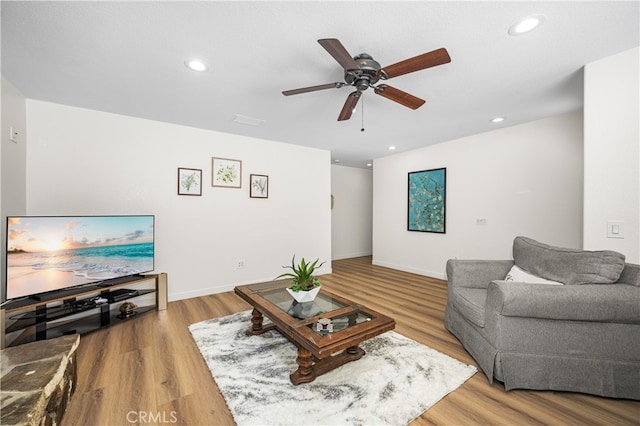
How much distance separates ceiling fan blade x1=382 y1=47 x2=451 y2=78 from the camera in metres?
1.55

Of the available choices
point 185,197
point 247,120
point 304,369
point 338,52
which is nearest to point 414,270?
point 304,369

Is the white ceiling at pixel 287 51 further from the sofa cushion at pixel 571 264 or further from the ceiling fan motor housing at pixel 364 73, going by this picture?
the sofa cushion at pixel 571 264

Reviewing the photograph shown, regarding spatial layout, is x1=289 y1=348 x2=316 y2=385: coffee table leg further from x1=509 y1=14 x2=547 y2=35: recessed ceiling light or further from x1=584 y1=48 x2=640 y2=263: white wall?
x1=509 y1=14 x2=547 y2=35: recessed ceiling light

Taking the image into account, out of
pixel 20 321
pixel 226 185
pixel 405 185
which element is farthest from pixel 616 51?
pixel 20 321

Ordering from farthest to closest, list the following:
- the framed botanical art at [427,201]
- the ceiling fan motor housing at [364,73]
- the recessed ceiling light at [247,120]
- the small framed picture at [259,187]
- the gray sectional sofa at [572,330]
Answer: the framed botanical art at [427,201]
the small framed picture at [259,187]
the recessed ceiling light at [247,120]
the ceiling fan motor housing at [364,73]
the gray sectional sofa at [572,330]

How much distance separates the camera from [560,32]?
1724 millimetres

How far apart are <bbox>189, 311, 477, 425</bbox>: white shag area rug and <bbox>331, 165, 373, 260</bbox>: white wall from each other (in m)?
4.30

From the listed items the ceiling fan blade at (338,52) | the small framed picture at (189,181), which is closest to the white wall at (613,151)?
the ceiling fan blade at (338,52)

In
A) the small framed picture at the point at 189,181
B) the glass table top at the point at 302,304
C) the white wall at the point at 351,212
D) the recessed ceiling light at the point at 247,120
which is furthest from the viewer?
the white wall at the point at 351,212

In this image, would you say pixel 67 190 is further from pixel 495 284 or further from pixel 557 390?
pixel 557 390

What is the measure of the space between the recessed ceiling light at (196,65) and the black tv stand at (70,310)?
2283 mm

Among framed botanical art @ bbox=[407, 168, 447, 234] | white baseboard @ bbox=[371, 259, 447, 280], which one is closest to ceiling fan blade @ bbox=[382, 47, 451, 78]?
framed botanical art @ bbox=[407, 168, 447, 234]

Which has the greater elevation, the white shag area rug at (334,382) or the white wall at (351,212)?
the white wall at (351,212)

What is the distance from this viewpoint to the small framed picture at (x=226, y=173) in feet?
12.5
